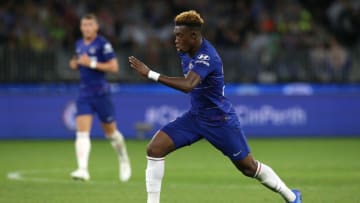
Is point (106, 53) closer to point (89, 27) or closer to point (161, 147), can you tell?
point (89, 27)

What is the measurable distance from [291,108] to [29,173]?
415 inches

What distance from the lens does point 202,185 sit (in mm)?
13742

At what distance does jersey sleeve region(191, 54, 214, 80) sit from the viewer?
9742mm

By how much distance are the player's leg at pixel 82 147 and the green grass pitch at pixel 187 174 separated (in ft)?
0.72

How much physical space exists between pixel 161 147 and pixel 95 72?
507 cm

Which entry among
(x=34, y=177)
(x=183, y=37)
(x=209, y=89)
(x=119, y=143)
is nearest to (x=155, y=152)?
(x=209, y=89)

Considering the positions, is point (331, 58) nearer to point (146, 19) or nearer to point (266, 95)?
point (266, 95)

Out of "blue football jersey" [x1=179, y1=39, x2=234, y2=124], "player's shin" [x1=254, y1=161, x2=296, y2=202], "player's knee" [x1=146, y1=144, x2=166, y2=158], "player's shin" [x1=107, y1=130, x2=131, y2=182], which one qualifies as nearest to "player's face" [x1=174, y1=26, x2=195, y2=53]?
"blue football jersey" [x1=179, y1=39, x2=234, y2=124]

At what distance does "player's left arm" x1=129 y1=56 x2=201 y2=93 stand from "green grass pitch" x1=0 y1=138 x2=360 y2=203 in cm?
248

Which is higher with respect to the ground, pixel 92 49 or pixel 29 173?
pixel 92 49

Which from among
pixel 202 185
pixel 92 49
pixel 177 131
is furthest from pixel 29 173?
pixel 177 131

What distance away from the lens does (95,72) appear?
1499 centimetres

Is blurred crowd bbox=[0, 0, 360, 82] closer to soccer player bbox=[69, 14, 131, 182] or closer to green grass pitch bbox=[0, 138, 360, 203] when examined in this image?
green grass pitch bbox=[0, 138, 360, 203]

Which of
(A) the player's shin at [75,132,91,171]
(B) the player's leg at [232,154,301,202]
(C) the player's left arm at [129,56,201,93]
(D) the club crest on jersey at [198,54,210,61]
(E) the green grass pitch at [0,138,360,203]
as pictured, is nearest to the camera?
Result: (C) the player's left arm at [129,56,201,93]
